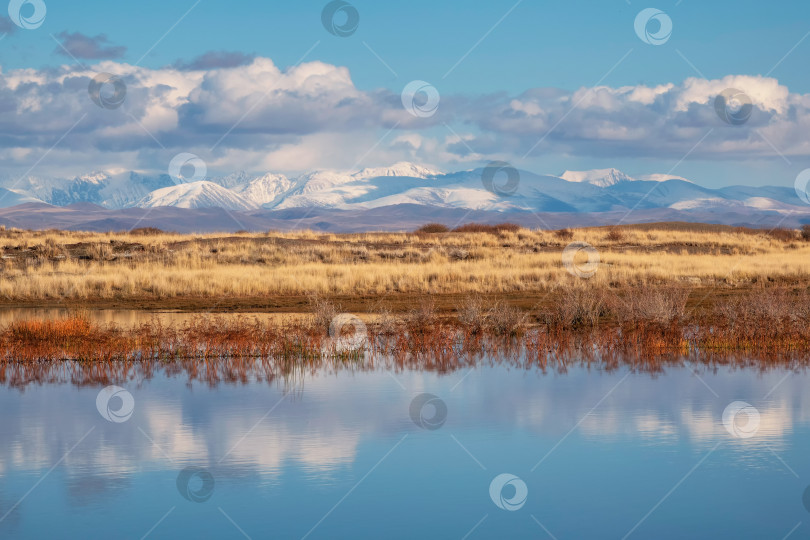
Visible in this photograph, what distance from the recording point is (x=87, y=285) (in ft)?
98.3

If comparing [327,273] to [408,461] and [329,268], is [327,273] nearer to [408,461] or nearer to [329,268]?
[329,268]

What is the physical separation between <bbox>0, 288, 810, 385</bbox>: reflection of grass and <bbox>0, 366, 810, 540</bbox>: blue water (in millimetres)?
1892

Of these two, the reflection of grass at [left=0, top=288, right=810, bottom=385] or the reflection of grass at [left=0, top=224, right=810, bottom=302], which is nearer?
the reflection of grass at [left=0, top=288, right=810, bottom=385]

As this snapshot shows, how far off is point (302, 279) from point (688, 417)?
66.0ft

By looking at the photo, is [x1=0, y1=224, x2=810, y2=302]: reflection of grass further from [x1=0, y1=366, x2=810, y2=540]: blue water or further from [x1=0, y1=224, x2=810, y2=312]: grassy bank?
[x1=0, y1=366, x2=810, y2=540]: blue water

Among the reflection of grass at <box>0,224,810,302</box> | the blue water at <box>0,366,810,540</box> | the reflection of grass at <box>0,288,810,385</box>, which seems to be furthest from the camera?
the reflection of grass at <box>0,224,810,302</box>

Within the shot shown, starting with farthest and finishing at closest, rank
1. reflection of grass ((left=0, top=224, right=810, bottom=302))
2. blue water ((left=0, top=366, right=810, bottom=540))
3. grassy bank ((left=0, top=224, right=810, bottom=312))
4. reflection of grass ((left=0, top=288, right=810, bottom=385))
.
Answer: reflection of grass ((left=0, top=224, right=810, bottom=302)) < grassy bank ((left=0, top=224, right=810, bottom=312)) < reflection of grass ((left=0, top=288, right=810, bottom=385)) < blue water ((left=0, top=366, right=810, bottom=540))

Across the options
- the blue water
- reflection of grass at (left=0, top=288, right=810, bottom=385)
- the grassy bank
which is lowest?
the blue water

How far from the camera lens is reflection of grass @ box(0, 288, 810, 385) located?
16312 mm

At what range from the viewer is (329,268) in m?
34.6

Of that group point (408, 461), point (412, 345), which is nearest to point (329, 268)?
point (412, 345)

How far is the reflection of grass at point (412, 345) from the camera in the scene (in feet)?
53.5

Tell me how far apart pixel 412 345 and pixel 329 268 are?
1676 cm

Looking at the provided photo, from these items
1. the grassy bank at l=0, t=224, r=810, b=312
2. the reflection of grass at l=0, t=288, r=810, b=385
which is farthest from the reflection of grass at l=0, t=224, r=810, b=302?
the reflection of grass at l=0, t=288, r=810, b=385
